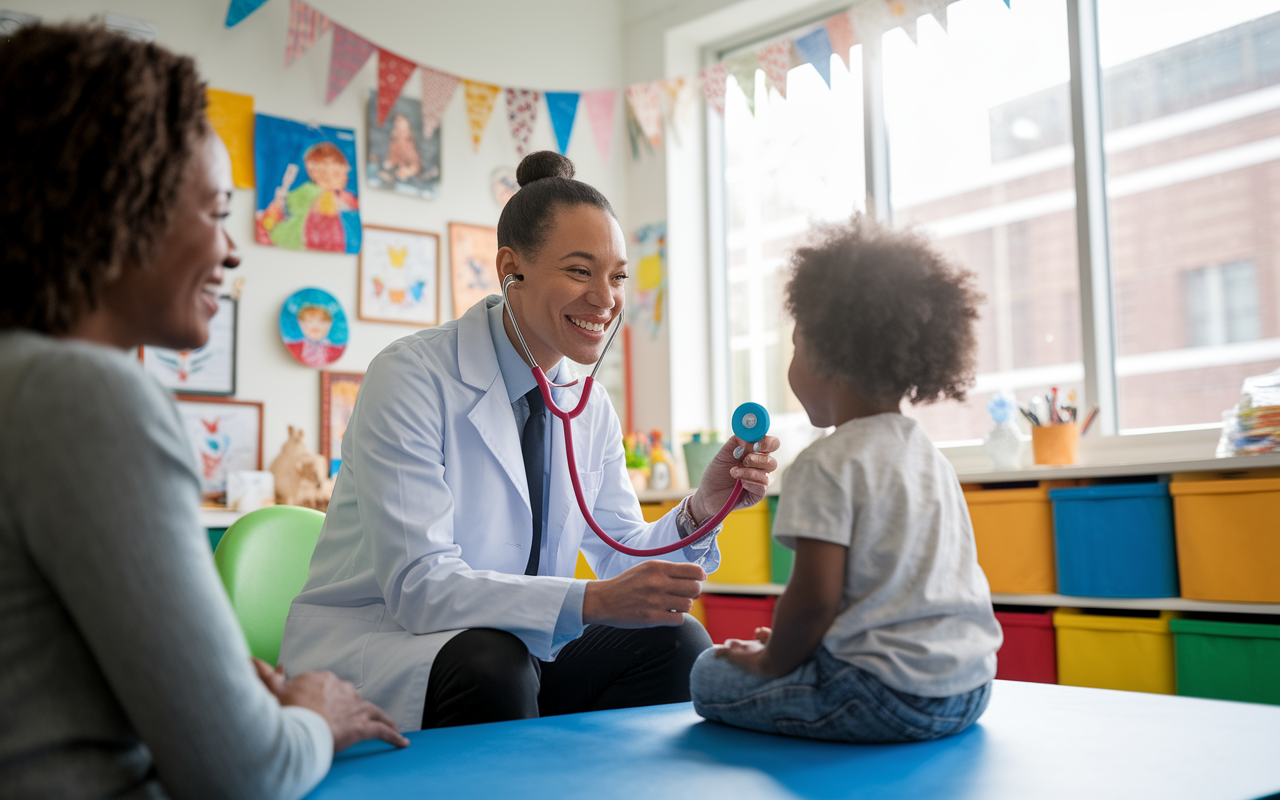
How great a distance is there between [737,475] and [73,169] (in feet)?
2.86

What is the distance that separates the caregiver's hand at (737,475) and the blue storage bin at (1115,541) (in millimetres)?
1074

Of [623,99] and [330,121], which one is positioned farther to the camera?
[623,99]

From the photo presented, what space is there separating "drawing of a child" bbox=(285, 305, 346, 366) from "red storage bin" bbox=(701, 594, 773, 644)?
1.38 m

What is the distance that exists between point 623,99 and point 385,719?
3.12m

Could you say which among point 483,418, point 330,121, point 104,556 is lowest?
point 104,556

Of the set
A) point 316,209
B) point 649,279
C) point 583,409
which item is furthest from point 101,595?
point 649,279

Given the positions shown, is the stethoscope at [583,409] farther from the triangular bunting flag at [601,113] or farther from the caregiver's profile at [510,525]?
the triangular bunting flag at [601,113]

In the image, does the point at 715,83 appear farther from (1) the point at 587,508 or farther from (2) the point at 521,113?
(1) the point at 587,508

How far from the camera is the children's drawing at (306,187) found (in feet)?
9.25

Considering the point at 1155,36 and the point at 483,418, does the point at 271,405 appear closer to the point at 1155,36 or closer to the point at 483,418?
the point at 483,418

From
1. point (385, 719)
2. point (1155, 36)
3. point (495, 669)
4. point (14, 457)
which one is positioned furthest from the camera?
point (1155, 36)

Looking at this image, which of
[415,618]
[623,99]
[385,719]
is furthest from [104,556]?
[623,99]

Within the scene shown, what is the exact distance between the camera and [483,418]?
1396mm

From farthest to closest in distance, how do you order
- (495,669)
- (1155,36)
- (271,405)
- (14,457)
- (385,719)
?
(271,405) < (1155,36) < (495,669) < (385,719) < (14,457)
